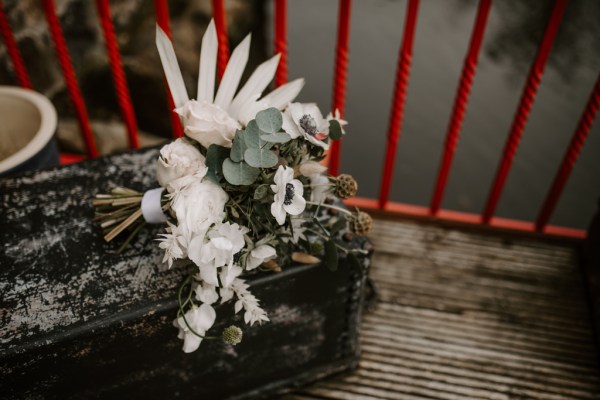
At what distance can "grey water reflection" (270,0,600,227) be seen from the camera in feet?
12.0

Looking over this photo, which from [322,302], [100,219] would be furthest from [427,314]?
→ [100,219]

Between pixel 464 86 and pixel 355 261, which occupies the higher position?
pixel 464 86

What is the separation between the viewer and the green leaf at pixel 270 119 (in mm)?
981

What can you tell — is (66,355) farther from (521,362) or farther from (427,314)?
(521,362)

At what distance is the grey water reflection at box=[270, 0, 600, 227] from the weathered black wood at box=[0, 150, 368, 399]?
243cm

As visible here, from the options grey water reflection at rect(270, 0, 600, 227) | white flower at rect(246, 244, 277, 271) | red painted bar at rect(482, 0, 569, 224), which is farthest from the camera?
grey water reflection at rect(270, 0, 600, 227)

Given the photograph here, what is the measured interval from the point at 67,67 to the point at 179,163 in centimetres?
106

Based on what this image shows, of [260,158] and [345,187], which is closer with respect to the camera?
[260,158]

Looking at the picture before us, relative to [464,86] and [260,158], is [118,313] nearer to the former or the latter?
[260,158]

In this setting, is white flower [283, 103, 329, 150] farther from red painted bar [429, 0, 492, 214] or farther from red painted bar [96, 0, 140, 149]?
red painted bar [96, 0, 140, 149]

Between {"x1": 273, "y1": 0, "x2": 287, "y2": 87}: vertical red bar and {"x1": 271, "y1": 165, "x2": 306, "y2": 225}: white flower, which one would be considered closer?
{"x1": 271, "y1": 165, "x2": 306, "y2": 225}: white flower

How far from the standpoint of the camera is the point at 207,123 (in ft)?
3.23

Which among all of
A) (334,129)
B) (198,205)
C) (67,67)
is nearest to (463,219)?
(334,129)

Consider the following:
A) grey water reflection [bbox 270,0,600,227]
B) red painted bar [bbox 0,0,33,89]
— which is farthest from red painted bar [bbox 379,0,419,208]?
grey water reflection [bbox 270,0,600,227]
